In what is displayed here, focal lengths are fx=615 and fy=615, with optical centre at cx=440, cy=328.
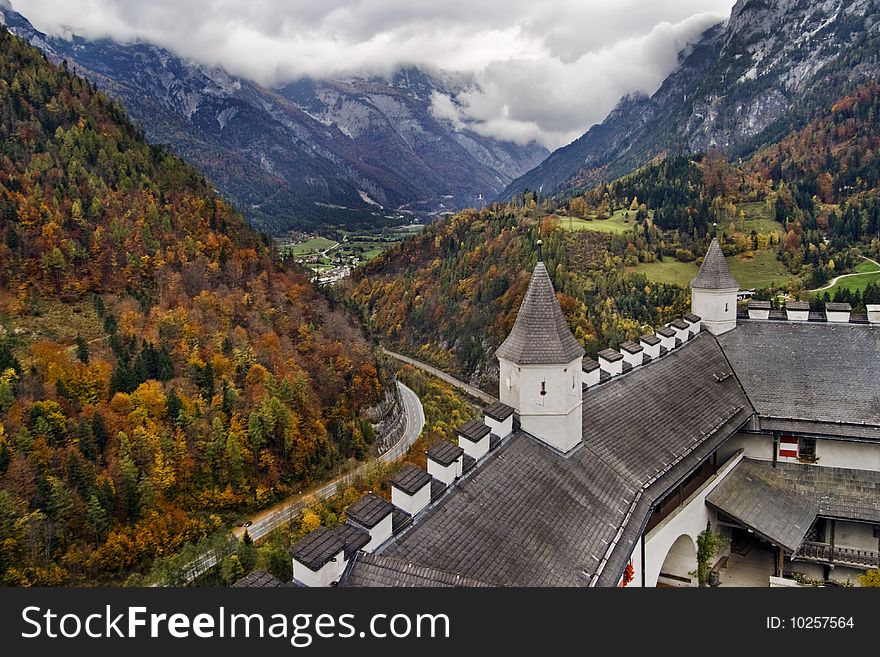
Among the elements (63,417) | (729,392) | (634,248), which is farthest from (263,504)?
(634,248)

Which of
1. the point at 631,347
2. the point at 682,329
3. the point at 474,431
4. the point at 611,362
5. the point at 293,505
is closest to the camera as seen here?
the point at 474,431

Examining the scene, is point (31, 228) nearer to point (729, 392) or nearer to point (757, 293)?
point (729, 392)

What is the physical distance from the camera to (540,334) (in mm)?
19719

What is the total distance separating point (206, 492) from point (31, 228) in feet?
104

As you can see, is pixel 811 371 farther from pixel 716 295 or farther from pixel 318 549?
pixel 318 549

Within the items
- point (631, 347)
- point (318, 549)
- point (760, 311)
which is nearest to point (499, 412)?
point (318, 549)

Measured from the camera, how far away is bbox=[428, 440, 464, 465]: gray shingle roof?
1596 centimetres

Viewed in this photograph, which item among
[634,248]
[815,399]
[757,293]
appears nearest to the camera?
[815,399]

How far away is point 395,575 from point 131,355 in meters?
49.4

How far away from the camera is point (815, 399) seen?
27016mm

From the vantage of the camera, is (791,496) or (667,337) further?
(667,337)

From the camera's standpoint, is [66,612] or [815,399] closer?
[66,612]

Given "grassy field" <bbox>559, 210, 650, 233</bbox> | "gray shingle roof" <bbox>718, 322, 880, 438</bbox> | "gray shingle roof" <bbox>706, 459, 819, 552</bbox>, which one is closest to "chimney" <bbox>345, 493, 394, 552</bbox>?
"gray shingle roof" <bbox>706, 459, 819, 552</bbox>

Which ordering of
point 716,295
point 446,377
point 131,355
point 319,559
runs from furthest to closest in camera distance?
point 446,377 < point 131,355 < point 716,295 < point 319,559
